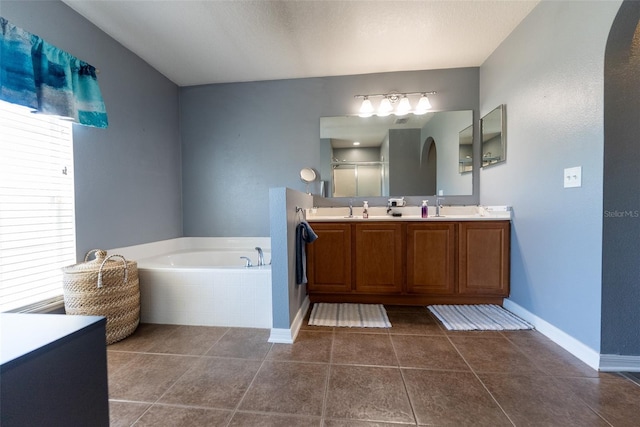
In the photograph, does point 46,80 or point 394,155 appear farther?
point 394,155

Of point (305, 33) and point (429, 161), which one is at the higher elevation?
point (305, 33)

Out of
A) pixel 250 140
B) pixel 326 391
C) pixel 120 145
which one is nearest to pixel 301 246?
pixel 326 391

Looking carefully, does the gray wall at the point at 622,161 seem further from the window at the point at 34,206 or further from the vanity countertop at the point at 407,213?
the window at the point at 34,206

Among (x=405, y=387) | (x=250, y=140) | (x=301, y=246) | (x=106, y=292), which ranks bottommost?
(x=405, y=387)

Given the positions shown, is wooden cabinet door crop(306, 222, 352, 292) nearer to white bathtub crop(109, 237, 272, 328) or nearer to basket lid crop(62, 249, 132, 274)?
white bathtub crop(109, 237, 272, 328)

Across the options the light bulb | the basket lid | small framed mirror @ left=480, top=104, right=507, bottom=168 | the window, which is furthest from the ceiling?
the basket lid

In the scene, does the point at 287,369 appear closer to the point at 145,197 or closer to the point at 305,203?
the point at 305,203

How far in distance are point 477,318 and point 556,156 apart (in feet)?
4.44

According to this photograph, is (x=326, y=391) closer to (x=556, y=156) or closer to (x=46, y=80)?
(x=556, y=156)

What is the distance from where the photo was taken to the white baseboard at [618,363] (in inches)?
56.9

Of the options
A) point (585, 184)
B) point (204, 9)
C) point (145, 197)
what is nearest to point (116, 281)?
point (145, 197)

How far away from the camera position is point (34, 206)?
5.63ft

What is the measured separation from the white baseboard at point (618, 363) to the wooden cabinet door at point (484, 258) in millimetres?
860

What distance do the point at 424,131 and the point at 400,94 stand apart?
49cm
